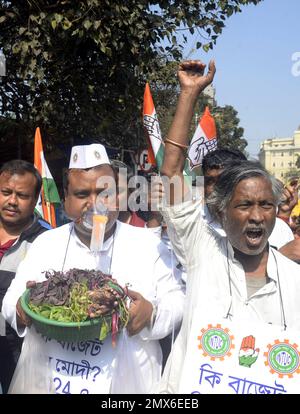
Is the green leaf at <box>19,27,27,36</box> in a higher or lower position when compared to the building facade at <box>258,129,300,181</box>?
lower

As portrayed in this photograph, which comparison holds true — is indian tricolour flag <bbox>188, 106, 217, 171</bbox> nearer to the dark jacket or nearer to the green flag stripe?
the green flag stripe

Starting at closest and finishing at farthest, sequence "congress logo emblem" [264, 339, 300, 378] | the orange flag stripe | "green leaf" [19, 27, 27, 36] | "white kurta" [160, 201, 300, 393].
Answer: "congress logo emblem" [264, 339, 300, 378]
"white kurta" [160, 201, 300, 393]
the orange flag stripe
"green leaf" [19, 27, 27, 36]

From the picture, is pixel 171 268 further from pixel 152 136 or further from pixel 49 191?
pixel 49 191

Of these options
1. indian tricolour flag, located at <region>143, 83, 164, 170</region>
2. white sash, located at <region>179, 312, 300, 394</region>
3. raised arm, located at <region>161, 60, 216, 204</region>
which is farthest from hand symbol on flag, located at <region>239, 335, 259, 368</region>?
indian tricolour flag, located at <region>143, 83, 164, 170</region>

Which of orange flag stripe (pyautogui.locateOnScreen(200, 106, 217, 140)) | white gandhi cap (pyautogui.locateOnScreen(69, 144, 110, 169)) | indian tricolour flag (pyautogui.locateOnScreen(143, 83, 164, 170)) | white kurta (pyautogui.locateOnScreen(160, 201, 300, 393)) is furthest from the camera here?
orange flag stripe (pyautogui.locateOnScreen(200, 106, 217, 140))

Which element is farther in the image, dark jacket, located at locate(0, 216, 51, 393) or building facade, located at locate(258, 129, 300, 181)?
building facade, located at locate(258, 129, 300, 181)

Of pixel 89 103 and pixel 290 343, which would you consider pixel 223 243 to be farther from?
pixel 89 103

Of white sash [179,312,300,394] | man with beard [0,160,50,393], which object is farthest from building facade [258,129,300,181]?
white sash [179,312,300,394]

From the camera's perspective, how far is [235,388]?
2.08 m

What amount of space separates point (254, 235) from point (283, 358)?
0.49m

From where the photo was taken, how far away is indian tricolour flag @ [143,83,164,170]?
3568 mm

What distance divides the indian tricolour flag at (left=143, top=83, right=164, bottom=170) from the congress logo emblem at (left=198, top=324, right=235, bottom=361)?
1.46m

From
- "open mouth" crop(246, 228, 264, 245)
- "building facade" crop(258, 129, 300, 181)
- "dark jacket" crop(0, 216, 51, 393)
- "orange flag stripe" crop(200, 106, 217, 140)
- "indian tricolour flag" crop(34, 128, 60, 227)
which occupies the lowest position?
"dark jacket" crop(0, 216, 51, 393)

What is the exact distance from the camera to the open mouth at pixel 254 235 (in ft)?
7.24
